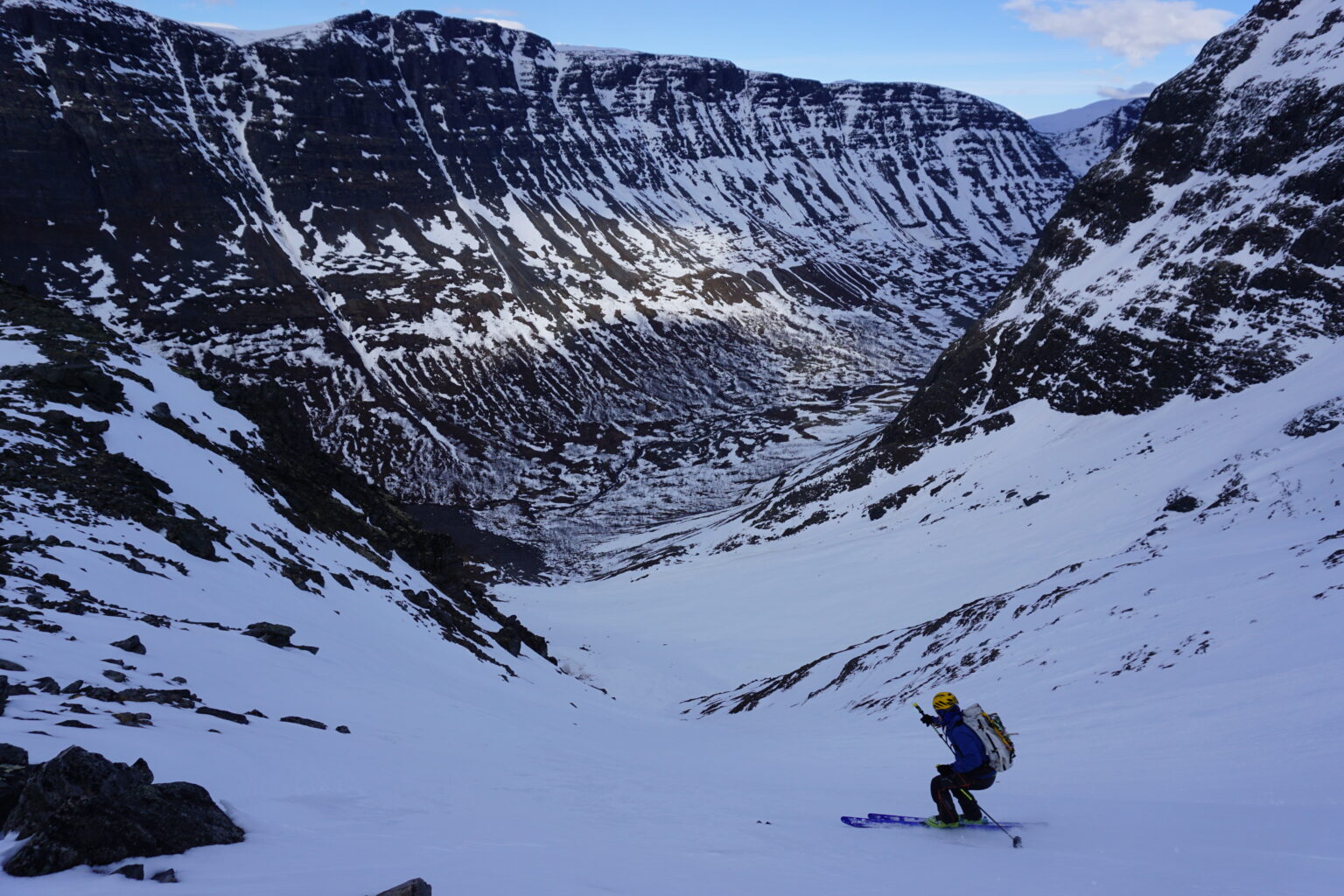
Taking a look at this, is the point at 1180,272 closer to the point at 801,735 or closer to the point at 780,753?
the point at 801,735

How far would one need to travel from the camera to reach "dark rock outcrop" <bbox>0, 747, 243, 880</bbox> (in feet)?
19.0

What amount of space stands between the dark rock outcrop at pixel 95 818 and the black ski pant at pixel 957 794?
8197mm

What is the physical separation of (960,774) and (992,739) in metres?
0.62

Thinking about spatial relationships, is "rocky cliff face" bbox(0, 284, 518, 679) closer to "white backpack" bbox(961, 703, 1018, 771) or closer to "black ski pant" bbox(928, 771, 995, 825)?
"black ski pant" bbox(928, 771, 995, 825)

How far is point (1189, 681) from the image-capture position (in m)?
16.3

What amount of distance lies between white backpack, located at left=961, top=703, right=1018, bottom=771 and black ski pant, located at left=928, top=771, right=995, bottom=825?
0.80ft

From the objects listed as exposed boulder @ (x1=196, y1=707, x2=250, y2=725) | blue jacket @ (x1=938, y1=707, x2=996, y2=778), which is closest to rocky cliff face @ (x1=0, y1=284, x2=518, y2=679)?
exposed boulder @ (x1=196, y1=707, x2=250, y2=725)

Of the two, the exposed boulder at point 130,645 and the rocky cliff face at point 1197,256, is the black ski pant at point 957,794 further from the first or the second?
the rocky cliff face at point 1197,256

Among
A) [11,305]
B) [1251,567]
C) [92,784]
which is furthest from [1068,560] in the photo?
[11,305]

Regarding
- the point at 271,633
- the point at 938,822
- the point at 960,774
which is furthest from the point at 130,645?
the point at 960,774

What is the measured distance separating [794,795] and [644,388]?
16110 centimetres

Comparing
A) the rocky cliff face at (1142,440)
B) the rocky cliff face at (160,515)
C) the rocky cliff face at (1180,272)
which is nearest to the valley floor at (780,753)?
the rocky cliff face at (1142,440)

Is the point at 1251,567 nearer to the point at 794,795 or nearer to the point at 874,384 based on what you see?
the point at 794,795

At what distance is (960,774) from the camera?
10734 mm
